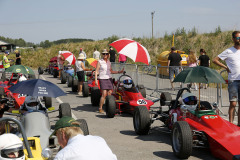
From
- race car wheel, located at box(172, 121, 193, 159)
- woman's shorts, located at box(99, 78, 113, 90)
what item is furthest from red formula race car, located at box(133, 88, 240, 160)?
woman's shorts, located at box(99, 78, 113, 90)

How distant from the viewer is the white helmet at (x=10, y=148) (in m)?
3.95

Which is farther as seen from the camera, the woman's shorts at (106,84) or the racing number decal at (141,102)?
the woman's shorts at (106,84)

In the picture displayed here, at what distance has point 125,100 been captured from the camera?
10.9 meters

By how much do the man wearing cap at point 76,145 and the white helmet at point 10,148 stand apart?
0.59m

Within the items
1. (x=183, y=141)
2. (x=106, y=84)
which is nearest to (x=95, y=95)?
(x=106, y=84)

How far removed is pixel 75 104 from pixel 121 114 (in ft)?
8.91

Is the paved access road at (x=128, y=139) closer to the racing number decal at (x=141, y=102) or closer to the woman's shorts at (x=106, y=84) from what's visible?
the racing number decal at (x=141, y=102)

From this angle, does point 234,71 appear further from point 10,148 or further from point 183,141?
point 10,148

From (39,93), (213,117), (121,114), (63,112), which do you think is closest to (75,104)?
(121,114)

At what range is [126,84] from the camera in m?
11.1


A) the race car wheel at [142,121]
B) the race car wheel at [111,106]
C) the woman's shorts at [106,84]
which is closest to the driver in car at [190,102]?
the race car wheel at [142,121]

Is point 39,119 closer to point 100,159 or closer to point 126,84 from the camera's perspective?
point 100,159

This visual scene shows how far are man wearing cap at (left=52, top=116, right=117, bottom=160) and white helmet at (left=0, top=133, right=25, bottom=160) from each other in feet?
1.94

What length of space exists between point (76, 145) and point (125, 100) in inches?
296
